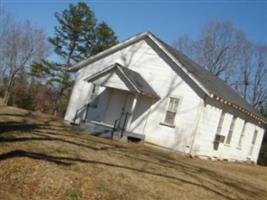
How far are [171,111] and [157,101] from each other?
3.04 feet

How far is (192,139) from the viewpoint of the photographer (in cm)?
1819

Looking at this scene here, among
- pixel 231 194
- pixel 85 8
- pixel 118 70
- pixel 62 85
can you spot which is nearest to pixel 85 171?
pixel 231 194

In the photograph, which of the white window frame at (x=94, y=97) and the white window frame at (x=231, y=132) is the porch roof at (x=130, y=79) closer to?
the white window frame at (x=94, y=97)

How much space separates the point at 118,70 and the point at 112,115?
296 centimetres

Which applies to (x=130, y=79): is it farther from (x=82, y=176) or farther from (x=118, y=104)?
(x=82, y=176)

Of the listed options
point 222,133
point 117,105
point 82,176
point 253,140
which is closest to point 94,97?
point 117,105

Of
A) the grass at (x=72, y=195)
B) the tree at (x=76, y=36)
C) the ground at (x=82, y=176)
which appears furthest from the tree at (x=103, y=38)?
the grass at (x=72, y=195)

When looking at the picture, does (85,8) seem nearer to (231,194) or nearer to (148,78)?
(148,78)

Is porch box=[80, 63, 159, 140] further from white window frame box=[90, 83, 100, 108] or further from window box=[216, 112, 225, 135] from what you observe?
window box=[216, 112, 225, 135]

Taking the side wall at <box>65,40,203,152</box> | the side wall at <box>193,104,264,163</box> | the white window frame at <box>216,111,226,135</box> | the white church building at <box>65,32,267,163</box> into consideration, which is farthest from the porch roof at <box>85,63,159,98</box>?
the white window frame at <box>216,111,226,135</box>

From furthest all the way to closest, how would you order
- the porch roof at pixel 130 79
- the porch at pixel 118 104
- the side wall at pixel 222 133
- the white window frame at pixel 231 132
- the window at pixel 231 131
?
the window at pixel 231 131 < the white window frame at pixel 231 132 < the side wall at pixel 222 133 < the porch at pixel 118 104 < the porch roof at pixel 130 79

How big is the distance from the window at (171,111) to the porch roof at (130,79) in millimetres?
824

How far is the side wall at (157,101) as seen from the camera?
18359mm

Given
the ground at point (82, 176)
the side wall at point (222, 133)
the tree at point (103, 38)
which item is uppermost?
the tree at point (103, 38)
